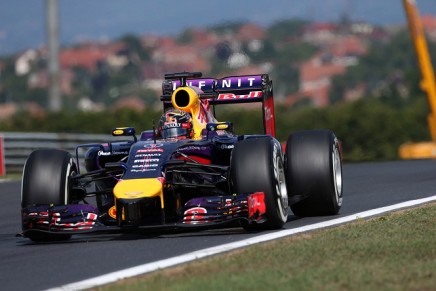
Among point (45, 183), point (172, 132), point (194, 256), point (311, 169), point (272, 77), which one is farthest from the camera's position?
point (272, 77)

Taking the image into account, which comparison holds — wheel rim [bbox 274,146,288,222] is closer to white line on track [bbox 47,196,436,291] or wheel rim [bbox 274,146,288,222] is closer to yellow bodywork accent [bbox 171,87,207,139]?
white line on track [bbox 47,196,436,291]

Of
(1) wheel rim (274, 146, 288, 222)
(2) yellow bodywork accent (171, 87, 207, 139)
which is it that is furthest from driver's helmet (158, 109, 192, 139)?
(1) wheel rim (274, 146, 288, 222)

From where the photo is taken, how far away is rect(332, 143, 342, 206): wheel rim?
1224 centimetres

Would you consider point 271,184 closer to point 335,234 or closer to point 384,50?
point 335,234

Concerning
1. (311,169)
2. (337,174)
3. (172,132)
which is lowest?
(337,174)

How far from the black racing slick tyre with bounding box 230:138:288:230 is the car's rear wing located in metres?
2.86

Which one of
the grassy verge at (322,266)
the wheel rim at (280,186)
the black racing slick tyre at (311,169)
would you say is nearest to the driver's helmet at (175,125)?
the black racing slick tyre at (311,169)

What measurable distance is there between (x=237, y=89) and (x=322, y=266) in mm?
6110

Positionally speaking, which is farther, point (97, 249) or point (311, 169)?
point (311, 169)

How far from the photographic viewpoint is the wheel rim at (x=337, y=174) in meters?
12.2

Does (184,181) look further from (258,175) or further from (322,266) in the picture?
(322,266)

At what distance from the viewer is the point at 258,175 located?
10766 mm

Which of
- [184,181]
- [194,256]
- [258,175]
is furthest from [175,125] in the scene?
[194,256]

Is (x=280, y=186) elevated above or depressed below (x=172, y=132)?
below
